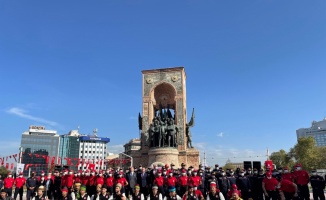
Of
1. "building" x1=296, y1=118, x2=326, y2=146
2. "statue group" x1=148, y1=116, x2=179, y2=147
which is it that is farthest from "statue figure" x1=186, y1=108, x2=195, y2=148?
"building" x1=296, y1=118, x2=326, y2=146

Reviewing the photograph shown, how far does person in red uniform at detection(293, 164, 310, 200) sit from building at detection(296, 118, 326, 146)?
514ft

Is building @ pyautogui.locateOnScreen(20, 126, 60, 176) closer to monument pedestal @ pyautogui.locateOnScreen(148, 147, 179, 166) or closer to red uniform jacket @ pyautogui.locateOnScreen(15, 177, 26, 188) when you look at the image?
monument pedestal @ pyautogui.locateOnScreen(148, 147, 179, 166)

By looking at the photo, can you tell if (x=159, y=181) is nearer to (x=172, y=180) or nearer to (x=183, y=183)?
(x=172, y=180)

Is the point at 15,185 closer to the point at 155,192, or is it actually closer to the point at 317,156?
the point at 155,192

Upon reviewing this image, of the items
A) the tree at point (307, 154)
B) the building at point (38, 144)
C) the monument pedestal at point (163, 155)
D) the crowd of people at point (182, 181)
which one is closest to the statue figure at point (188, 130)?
the monument pedestal at point (163, 155)

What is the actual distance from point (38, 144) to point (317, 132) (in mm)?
148285

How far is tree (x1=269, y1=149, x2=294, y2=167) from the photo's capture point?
169 feet

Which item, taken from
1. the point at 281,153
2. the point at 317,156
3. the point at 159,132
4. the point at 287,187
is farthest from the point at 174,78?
the point at 281,153

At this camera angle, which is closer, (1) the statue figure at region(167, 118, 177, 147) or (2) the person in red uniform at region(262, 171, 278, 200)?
(2) the person in red uniform at region(262, 171, 278, 200)

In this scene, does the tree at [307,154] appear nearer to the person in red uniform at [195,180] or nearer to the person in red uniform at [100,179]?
the person in red uniform at [195,180]

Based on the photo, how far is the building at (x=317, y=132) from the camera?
14775 centimetres

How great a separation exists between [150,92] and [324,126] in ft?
537

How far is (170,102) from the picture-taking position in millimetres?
25125

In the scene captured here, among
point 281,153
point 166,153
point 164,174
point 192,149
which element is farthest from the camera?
point 281,153
